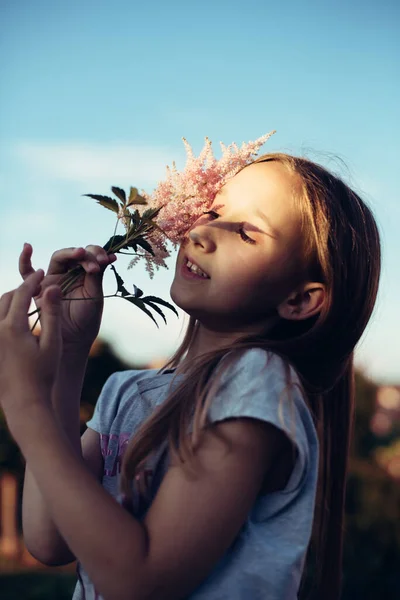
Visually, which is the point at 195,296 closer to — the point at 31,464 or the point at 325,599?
the point at 31,464

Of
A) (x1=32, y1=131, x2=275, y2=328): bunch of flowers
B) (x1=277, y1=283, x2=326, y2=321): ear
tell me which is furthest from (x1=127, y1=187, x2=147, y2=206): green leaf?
(x1=277, y1=283, x2=326, y2=321): ear

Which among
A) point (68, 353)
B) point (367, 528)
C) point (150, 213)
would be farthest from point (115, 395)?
point (367, 528)

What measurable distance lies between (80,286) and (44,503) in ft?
2.20

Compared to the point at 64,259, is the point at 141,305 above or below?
below

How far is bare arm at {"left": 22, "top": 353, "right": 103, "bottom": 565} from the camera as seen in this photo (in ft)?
6.98

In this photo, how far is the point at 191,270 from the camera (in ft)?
7.44

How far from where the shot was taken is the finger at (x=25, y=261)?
85.7 inches

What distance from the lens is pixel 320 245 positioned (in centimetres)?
226

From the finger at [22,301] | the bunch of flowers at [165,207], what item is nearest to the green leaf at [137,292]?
the bunch of flowers at [165,207]

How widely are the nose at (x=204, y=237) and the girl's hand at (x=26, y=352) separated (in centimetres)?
52

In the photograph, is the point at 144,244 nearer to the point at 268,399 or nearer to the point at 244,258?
the point at 244,258

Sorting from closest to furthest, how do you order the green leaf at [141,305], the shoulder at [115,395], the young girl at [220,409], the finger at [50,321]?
1. the young girl at [220,409]
2. the finger at [50,321]
3. the green leaf at [141,305]
4. the shoulder at [115,395]

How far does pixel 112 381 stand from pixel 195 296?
0.57 m

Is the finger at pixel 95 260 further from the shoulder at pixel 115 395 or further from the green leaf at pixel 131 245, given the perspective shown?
the shoulder at pixel 115 395
